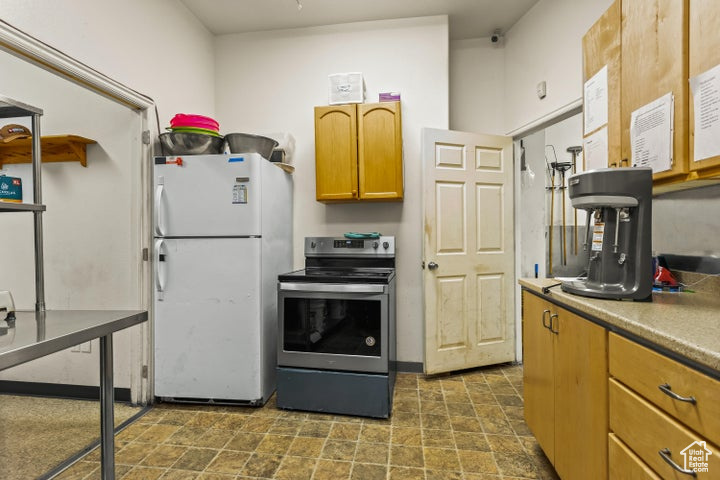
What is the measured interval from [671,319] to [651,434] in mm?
349

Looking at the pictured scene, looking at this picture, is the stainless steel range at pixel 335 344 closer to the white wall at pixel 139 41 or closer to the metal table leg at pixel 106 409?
the metal table leg at pixel 106 409

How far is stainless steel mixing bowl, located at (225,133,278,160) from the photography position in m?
2.43

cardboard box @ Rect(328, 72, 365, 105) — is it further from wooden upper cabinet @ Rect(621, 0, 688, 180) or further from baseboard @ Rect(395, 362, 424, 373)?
baseboard @ Rect(395, 362, 424, 373)

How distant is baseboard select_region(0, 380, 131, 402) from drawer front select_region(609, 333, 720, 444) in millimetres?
3080

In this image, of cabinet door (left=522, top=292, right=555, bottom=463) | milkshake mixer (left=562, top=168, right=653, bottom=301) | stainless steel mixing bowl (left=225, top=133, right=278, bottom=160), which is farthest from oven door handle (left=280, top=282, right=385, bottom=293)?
milkshake mixer (left=562, top=168, right=653, bottom=301)

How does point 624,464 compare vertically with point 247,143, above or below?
below

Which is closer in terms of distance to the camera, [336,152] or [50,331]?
[50,331]

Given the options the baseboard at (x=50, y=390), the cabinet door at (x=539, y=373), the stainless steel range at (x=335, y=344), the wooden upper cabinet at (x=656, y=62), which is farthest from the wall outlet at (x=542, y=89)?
the baseboard at (x=50, y=390)

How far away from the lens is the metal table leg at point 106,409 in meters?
1.20

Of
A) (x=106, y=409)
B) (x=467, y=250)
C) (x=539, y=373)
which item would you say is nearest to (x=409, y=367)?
(x=467, y=250)

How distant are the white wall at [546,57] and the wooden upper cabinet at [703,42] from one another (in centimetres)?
110

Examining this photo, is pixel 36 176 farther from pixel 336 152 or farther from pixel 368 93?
pixel 368 93

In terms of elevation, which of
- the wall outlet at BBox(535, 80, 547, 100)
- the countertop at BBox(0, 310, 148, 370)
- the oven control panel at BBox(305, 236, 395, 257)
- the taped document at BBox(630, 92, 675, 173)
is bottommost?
the countertop at BBox(0, 310, 148, 370)

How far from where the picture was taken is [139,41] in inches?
89.4
